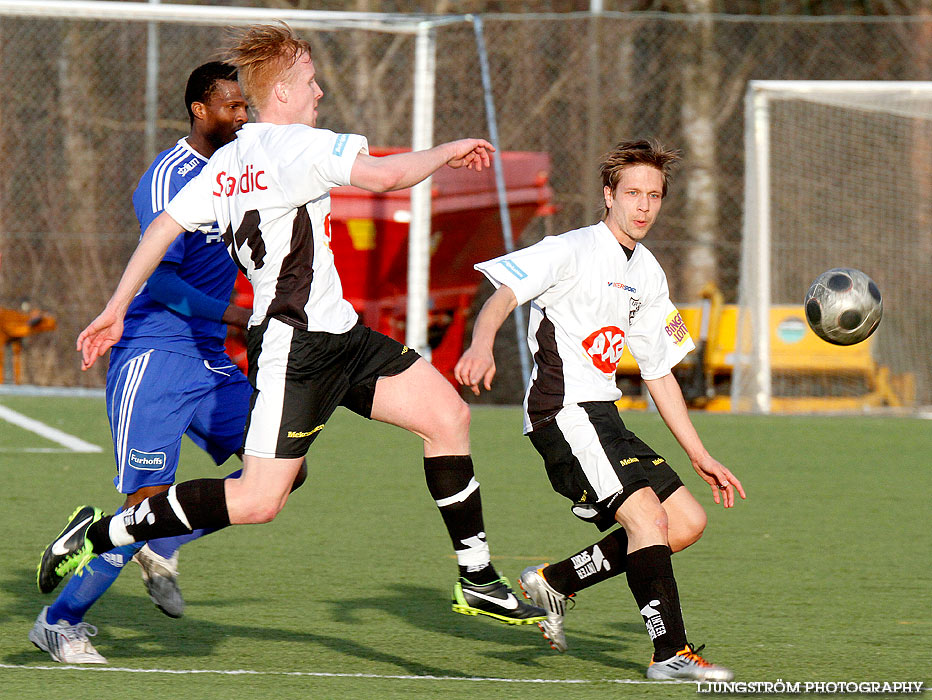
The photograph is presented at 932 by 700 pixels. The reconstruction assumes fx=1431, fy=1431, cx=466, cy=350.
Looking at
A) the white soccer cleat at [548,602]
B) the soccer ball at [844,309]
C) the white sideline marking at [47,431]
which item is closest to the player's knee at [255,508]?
the white soccer cleat at [548,602]

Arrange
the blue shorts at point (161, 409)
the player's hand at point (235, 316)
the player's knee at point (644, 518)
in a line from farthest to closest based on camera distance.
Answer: the blue shorts at point (161, 409), the player's hand at point (235, 316), the player's knee at point (644, 518)

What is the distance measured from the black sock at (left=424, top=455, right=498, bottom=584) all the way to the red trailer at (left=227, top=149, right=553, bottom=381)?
8453mm

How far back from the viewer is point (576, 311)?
4.59 m

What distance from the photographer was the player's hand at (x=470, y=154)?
4.03 metres

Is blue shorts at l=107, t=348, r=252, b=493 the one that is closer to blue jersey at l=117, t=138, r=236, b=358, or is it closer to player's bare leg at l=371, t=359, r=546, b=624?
blue jersey at l=117, t=138, r=236, b=358

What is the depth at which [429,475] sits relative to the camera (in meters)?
4.54

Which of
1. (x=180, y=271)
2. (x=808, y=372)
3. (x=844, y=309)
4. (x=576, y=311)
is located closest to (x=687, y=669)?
(x=576, y=311)

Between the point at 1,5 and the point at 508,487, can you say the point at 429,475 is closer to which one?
the point at 508,487

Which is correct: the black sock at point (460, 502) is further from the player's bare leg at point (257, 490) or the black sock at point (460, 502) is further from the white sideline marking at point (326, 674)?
the player's bare leg at point (257, 490)

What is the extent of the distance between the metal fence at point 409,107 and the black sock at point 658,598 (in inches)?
427

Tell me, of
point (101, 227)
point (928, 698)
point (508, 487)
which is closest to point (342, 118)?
point (101, 227)

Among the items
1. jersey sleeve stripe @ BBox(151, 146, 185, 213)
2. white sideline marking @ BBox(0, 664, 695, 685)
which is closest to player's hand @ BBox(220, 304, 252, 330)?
jersey sleeve stripe @ BBox(151, 146, 185, 213)

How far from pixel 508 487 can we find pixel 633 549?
3974 mm

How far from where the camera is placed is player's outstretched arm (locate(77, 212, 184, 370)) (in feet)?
14.0
